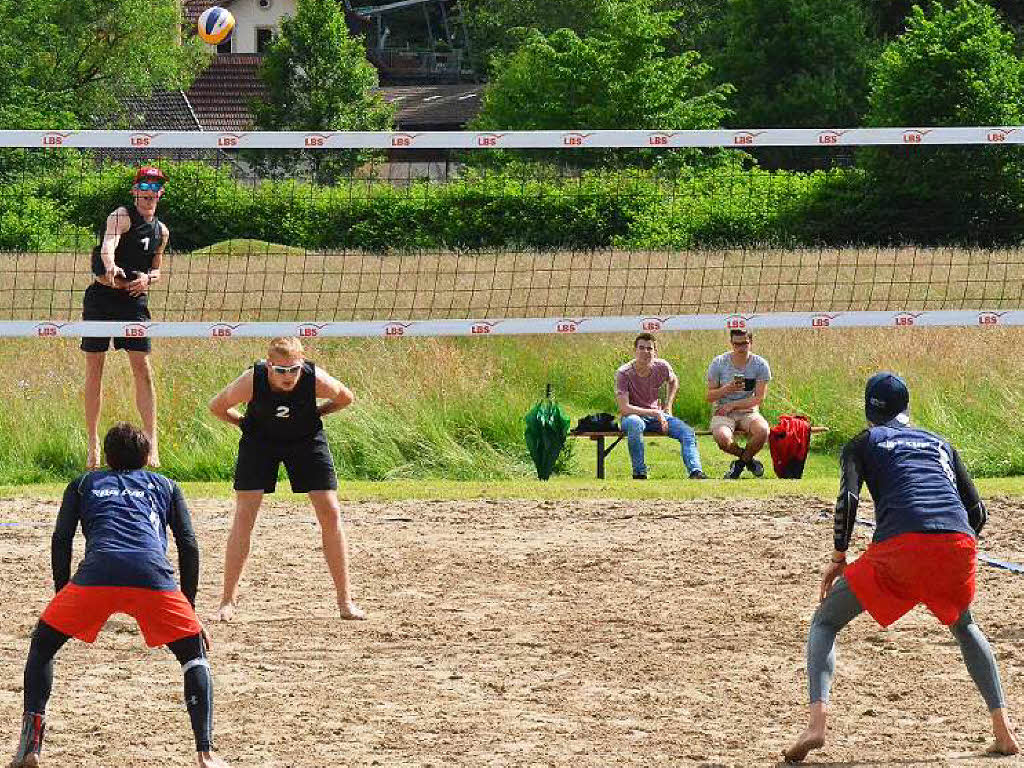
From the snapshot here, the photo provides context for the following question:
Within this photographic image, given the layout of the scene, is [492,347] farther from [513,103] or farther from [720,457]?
Result: [513,103]

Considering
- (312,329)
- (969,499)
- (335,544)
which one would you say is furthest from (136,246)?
(969,499)

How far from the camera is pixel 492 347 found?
17250 mm

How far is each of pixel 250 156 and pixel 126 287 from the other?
51.3 ft

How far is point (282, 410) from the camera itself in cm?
833

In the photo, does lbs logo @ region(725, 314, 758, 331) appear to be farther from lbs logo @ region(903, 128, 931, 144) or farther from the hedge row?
the hedge row

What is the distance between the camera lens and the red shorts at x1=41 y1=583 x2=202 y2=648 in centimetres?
614

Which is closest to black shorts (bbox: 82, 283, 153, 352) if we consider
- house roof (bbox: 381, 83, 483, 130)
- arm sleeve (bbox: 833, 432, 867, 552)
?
arm sleeve (bbox: 833, 432, 867, 552)

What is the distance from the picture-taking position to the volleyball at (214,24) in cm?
3962

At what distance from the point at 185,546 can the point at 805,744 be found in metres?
2.30

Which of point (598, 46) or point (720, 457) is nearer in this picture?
point (720, 457)

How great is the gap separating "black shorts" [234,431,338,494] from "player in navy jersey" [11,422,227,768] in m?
2.19

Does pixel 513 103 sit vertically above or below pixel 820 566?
above

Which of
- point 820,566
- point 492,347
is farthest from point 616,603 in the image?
point 492,347

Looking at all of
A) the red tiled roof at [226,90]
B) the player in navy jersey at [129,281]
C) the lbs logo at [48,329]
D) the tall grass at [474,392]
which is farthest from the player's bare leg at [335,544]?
the red tiled roof at [226,90]
